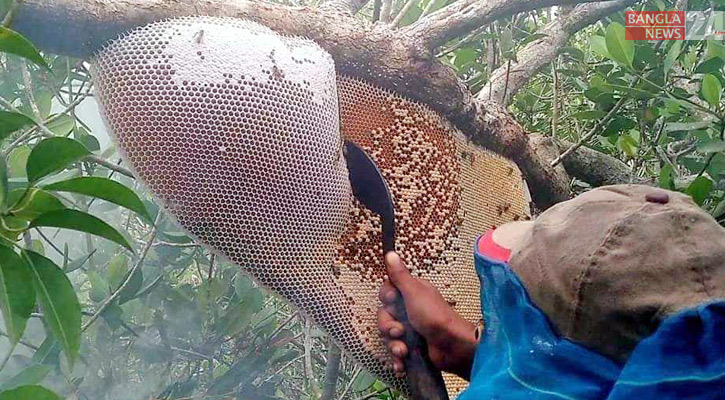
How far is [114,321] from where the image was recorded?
1234mm

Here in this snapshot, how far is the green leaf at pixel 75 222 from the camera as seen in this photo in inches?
22.4

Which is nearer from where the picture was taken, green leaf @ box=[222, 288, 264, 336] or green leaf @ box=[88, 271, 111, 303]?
green leaf @ box=[88, 271, 111, 303]

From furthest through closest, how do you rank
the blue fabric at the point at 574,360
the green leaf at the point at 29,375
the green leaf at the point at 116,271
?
the green leaf at the point at 116,271 → the green leaf at the point at 29,375 → the blue fabric at the point at 574,360

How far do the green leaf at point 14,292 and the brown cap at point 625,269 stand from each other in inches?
16.8

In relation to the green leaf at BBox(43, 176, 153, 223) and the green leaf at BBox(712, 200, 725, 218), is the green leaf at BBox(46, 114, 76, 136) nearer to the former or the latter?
the green leaf at BBox(43, 176, 153, 223)

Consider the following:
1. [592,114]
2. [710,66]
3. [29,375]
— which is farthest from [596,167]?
[29,375]

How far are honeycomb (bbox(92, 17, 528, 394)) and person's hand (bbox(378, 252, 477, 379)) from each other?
2 centimetres

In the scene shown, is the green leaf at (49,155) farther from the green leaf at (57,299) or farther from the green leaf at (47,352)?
the green leaf at (47,352)

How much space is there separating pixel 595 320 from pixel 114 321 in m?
1.00

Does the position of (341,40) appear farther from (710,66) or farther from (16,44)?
(710,66)

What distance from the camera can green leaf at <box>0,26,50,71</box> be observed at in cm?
51

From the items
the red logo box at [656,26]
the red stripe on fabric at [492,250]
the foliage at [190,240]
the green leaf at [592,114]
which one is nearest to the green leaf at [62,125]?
the foliage at [190,240]

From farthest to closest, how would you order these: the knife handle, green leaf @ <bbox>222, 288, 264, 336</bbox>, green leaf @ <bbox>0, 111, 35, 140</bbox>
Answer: green leaf @ <bbox>222, 288, 264, 336</bbox> → the knife handle → green leaf @ <bbox>0, 111, 35, 140</bbox>

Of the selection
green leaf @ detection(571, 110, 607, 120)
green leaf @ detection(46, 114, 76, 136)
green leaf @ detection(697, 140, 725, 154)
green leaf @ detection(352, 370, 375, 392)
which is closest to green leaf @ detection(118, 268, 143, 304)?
green leaf @ detection(46, 114, 76, 136)
